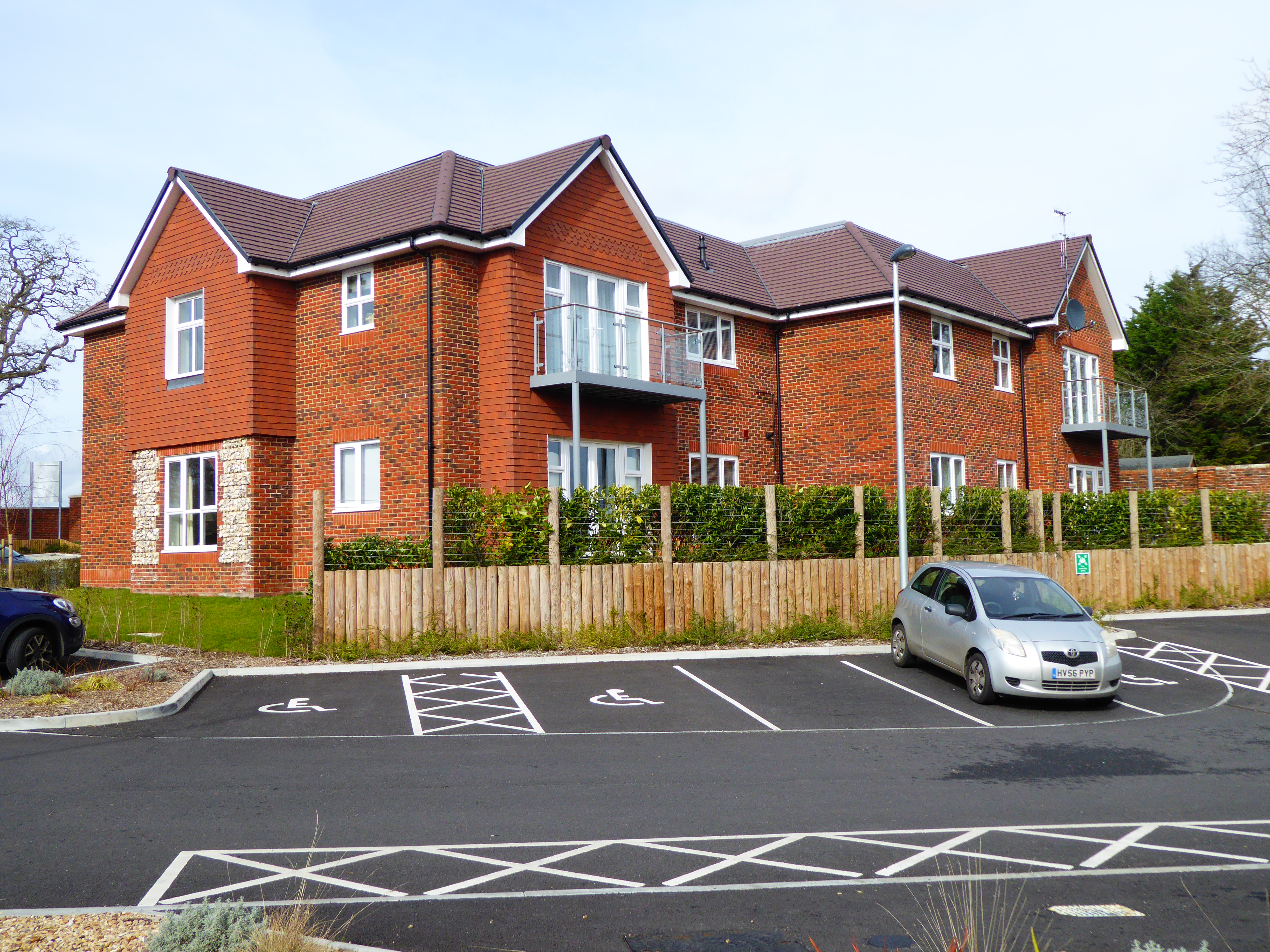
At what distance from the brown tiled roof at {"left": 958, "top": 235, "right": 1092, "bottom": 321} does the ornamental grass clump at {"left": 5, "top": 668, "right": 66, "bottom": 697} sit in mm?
25041

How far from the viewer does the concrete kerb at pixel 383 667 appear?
10555 millimetres

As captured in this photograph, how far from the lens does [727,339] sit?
24781mm

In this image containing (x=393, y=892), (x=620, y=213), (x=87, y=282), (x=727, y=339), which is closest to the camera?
(x=393, y=892)

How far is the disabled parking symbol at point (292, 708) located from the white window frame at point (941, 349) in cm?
1827

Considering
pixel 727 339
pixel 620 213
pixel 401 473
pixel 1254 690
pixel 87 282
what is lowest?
pixel 1254 690

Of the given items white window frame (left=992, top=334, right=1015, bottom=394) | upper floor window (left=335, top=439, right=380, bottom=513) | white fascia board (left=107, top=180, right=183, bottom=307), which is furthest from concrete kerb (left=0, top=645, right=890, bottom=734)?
white window frame (left=992, top=334, right=1015, bottom=394)

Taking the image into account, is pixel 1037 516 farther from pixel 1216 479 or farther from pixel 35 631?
pixel 35 631

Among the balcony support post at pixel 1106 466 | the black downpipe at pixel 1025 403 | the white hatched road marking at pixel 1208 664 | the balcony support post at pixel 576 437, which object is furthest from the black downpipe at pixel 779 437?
the white hatched road marking at pixel 1208 664

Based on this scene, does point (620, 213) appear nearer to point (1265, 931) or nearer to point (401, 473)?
point (401, 473)

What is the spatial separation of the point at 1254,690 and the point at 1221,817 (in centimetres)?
709

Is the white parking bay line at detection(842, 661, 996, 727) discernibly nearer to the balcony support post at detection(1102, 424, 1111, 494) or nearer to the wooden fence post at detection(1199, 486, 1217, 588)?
the wooden fence post at detection(1199, 486, 1217, 588)

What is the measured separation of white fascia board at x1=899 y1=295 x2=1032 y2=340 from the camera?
967 inches

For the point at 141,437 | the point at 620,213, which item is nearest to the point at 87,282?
the point at 141,437

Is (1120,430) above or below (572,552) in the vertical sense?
above
